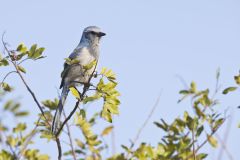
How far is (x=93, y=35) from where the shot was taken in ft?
26.7

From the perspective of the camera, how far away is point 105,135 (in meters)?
3.70

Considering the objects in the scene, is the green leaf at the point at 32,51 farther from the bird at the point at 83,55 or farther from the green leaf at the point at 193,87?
the bird at the point at 83,55

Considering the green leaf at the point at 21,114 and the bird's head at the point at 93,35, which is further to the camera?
the bird's head at the point at 93,35

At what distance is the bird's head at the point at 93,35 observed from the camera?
26.5 ft

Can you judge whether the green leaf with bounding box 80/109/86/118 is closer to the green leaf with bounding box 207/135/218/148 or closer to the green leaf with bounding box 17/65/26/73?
the green leaf with bounding box 17/65/26/73

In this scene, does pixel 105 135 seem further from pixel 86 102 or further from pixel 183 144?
pixel 183 144


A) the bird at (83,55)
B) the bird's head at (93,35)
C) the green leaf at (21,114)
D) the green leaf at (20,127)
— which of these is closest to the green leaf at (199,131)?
the green leaf at (21,114)

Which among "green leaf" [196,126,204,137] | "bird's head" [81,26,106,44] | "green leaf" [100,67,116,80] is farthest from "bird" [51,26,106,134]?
"green leaf" [196,126,204,137]

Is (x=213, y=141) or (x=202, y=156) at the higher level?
(x=213, y=141)

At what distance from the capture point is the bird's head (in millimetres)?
8086

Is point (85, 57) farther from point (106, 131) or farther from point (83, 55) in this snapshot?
point (106, 131)

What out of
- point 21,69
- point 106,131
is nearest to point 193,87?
point 106,131

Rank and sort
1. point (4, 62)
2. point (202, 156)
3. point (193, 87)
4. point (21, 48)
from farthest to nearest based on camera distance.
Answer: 1. point (21, 48)
2. point (4, 62)
3. point (193, 87)
4. point (202, 156)

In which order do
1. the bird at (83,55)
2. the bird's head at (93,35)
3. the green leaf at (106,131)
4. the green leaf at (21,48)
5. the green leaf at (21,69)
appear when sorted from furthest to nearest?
the bird's head at (93,35) < the bird at (83,55) < the green leaf at (21,48) < the green leaf at (21,69) < the green leaf at (106,131)
